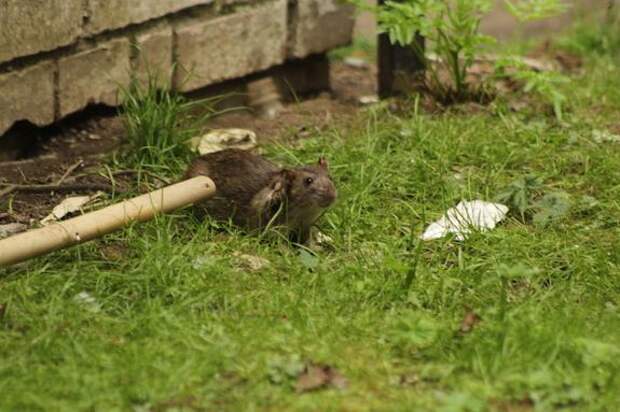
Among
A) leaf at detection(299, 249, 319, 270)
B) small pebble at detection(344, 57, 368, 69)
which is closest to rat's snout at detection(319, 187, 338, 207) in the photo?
leaf at detection(299, 249, 319, 270)

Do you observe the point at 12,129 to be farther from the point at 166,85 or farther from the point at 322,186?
the point at 322,186

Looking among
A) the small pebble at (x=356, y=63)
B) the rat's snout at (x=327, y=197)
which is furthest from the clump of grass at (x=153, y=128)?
the small pebble at (x=356, y=63)

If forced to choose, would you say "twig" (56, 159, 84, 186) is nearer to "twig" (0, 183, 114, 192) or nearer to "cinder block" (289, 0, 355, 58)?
"twig" (0, 183, 114, 192)

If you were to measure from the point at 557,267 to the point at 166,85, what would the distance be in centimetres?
210

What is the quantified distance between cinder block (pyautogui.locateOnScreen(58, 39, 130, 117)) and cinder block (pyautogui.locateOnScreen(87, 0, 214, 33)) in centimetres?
10

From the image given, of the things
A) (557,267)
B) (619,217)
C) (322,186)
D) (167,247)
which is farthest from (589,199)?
(167,247)

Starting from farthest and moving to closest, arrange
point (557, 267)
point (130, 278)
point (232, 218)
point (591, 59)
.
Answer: point (591, 59) → point (232, 218) → point (557, 267) → point (130, 278)

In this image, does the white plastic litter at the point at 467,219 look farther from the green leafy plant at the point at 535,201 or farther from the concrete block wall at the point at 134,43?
the concrete block wall at the point at 134,43

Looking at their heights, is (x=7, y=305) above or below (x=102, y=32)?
below

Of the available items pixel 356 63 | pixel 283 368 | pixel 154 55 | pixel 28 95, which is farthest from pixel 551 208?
pixel 356 63

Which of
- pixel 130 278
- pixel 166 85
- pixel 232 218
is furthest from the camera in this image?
pixel 166 85

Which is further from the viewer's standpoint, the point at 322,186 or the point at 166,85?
the point at 166,85

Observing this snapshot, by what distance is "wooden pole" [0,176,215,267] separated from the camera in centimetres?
408

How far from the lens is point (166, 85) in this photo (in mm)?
5613
